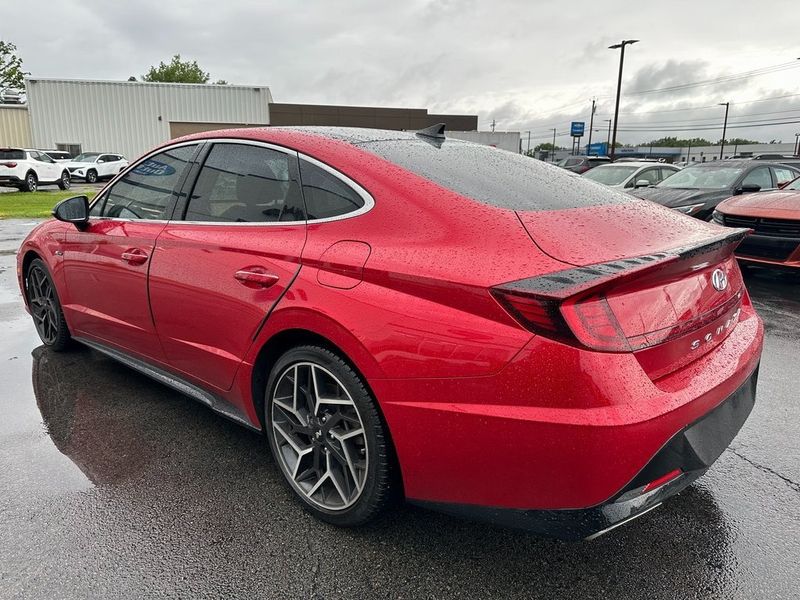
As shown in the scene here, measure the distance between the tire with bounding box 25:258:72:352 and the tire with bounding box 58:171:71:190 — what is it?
2255cm

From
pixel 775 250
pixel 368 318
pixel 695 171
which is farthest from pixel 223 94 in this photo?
pixel 368 318

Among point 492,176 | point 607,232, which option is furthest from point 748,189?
point 607,232

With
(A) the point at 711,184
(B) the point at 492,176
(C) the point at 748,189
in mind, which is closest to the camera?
(B) the point at 492,176

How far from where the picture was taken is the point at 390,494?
2.19 m

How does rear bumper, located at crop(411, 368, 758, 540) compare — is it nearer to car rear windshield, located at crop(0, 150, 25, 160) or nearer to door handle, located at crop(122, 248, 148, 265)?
door handle, located at crop(122, 248, 148, 265)

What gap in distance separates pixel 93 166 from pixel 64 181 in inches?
160

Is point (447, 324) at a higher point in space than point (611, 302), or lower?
lower

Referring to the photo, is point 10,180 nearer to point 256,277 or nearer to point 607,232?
point 256,277

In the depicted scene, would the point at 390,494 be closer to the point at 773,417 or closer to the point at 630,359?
the point at 630,359

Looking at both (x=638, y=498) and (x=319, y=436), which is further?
(x=319, y=436)

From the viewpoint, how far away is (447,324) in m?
1.88

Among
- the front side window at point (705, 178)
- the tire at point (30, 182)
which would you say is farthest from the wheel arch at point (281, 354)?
the tire at point (30, 182)

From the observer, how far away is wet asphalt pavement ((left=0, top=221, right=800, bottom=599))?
2.06 m

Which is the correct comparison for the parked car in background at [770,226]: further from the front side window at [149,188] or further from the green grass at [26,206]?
the green grass at [26,206]
